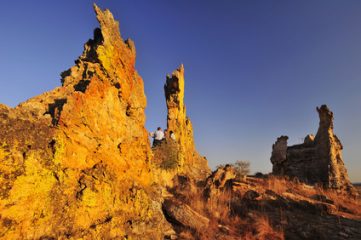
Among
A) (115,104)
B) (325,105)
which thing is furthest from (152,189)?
(325,105)

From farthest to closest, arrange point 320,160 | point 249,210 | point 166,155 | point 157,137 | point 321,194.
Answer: point 320,160 → point 157,137 → point 166,155 → point 321,194 → point 249,210

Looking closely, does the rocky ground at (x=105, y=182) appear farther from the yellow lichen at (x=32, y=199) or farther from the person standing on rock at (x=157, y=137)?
the person standing on rock at (x=157, y=137)

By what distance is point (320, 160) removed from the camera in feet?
47.1

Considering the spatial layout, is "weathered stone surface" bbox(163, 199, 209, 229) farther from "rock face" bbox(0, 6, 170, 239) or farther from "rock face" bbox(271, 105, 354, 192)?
"rock face" bbox(271, 105, 354, 192)

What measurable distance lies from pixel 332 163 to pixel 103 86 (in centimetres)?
1426

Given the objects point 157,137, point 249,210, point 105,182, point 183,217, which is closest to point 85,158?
point 105,182

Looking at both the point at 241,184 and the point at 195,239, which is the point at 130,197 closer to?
the point at 195,239

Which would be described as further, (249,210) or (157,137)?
(157,137)

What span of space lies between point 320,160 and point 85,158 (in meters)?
14.8

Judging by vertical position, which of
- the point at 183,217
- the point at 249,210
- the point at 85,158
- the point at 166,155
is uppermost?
the point at 166,155

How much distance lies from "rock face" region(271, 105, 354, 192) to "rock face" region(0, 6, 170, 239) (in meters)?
12.0

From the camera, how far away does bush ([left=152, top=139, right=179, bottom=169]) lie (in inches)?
464

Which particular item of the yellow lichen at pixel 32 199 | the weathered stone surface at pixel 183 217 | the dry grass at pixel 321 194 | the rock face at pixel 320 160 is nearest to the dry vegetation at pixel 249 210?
the dry grass at pixel 321 194

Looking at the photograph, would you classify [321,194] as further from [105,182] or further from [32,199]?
[32,199]
